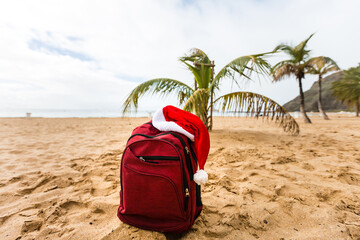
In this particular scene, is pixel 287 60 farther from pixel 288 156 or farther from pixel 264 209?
pixel 264 209

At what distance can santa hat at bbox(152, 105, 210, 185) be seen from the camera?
1135mm

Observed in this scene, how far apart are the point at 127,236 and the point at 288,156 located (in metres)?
2.42

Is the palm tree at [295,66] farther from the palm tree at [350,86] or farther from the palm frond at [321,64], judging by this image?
the palm tree at [350,86]

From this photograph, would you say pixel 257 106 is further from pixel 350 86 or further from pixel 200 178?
pixel 350 86

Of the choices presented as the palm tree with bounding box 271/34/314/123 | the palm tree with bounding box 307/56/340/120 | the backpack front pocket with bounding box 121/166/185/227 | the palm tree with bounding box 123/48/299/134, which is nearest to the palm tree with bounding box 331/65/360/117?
the palm tree with bounding box 307/56/340/120

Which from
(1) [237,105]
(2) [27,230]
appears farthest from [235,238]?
(1) [237,105]

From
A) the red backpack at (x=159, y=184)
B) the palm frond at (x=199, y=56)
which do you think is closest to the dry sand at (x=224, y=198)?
the red backpack at (x=159, y=184)

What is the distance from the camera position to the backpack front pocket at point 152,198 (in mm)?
1005

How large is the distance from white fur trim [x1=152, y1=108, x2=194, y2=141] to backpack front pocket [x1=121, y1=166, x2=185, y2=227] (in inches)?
12.8

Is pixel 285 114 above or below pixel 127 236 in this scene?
above

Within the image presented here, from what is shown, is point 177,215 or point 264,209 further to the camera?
point 264,209

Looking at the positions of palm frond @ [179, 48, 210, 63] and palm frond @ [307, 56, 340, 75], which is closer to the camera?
palm frond @ [179, 48, 210, 63]

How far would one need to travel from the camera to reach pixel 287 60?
810cm

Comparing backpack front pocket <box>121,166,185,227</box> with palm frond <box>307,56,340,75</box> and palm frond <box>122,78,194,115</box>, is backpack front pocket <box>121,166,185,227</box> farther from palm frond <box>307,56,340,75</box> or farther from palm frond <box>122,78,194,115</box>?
palm frond <box>307,56,340,75</box>
